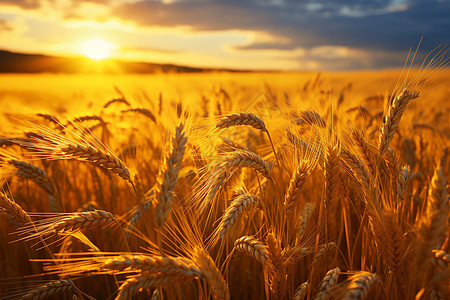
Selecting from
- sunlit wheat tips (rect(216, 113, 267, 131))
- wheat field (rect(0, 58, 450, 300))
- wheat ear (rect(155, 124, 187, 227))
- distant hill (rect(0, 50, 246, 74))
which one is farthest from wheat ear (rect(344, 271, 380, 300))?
distant hill (rect(0, 50, 246, 74))

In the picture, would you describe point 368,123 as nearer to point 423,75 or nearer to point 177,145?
point 423,75

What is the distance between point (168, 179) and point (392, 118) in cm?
111

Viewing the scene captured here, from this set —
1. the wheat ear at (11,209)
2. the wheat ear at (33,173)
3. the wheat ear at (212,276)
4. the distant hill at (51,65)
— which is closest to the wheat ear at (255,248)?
the wheat ear at (212,276)

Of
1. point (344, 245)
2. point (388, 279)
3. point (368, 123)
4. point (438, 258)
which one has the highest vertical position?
point (368, 123)

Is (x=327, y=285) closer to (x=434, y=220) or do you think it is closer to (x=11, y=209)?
(x=434, y=220)

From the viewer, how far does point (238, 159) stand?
52.9 inches

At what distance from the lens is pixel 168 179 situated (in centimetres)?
105

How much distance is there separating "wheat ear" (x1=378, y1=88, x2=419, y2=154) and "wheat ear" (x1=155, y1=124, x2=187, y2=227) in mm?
905

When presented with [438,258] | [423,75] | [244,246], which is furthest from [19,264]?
[423,75]

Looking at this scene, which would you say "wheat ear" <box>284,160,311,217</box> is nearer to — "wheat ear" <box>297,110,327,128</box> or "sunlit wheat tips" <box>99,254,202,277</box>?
"wheat ear" <box>297,110,327,128</box>

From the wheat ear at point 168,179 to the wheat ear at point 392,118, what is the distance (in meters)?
0.90

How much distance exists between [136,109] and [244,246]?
4.94 feet

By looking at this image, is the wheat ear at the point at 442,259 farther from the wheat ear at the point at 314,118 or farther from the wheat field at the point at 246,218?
the wheat ear at the point at 314,118

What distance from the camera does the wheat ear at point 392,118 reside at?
1465 mm
